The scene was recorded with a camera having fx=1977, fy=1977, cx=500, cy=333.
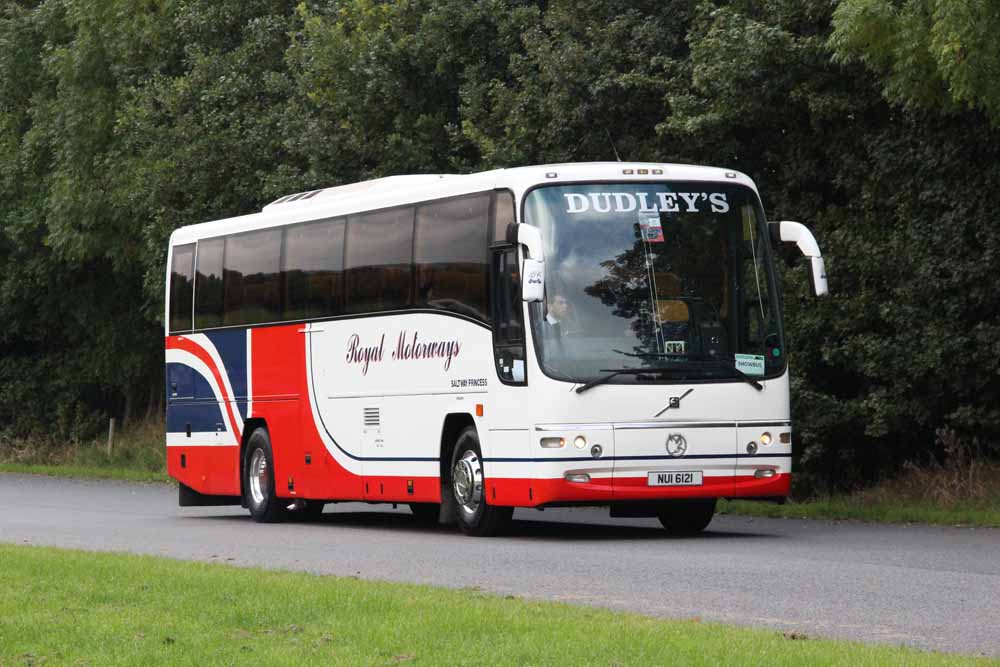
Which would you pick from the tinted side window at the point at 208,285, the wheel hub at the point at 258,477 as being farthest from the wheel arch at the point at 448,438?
the tinted side window at the point at 208,285

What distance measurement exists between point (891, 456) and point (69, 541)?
10.2 metres

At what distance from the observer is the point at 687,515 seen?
2034 cm

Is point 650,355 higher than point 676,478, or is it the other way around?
point 650,355

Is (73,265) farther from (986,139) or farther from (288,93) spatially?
(986,139)

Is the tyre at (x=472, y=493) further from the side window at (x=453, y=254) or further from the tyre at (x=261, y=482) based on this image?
the tyre at (x=261, y=482)

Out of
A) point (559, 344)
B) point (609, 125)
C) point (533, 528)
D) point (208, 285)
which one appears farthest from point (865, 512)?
point (208, 285)

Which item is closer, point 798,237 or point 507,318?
point 507,318

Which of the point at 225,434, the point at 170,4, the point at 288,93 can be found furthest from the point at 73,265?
the point at 225,434

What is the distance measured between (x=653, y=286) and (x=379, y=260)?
12.8 ft

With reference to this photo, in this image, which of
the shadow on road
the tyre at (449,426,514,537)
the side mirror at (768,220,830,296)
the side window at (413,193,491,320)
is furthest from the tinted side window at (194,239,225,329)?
the side mirror at (768,220,830,296)

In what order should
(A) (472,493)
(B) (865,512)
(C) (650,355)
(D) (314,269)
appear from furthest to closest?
1. (D) (314,269)
2. (B) (865,512)
3. (A) (472,493)
4. (C) (650,355)

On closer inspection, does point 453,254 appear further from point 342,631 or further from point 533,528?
point 342,631

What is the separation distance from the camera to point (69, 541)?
19750mm

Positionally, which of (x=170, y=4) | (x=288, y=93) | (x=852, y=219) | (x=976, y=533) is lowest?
(x=976, y=533)
